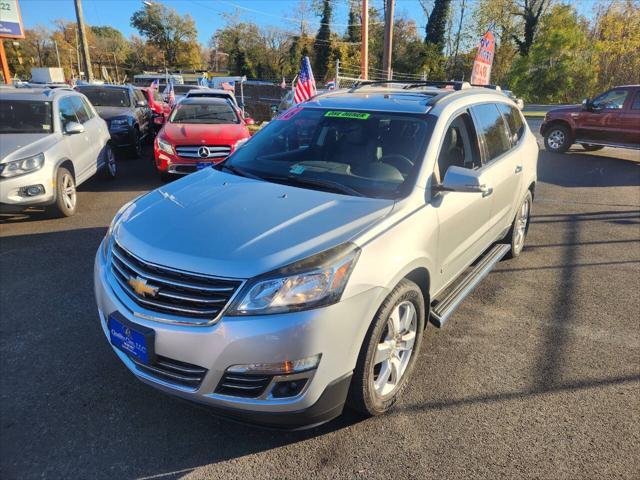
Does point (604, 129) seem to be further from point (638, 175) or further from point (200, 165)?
point (200, 165)

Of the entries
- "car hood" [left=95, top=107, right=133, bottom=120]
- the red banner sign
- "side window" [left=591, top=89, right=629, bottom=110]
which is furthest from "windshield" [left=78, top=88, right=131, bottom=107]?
"side window" [left=591, top=89, right=629, bottom=110]

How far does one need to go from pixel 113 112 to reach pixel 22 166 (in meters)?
5.79

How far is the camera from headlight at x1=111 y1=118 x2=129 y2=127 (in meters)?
10.7

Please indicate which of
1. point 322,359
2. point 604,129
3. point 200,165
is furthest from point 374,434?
point 604,129

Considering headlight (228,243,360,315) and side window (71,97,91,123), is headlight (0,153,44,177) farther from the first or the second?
headlight (228,243,360,315)

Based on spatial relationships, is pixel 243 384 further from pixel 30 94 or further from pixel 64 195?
pixel 30 94

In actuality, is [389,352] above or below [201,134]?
below

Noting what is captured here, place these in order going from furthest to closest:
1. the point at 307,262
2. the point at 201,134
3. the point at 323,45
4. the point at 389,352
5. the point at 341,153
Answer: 1. the point at 323,45
2. the point at 201,134
3. the point at 341,153
4. the point at 389,352
5. the point at 307,262

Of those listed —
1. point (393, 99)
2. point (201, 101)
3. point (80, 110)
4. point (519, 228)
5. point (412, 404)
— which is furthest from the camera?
point (201, 101)

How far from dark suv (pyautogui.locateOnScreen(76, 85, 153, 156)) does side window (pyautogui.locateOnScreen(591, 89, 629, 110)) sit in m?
12.4

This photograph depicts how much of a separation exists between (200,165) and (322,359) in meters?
A: 6.63

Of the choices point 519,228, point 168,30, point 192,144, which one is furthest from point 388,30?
point 168,30

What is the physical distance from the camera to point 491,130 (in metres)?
4.23

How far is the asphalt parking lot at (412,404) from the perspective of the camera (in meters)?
2.44
